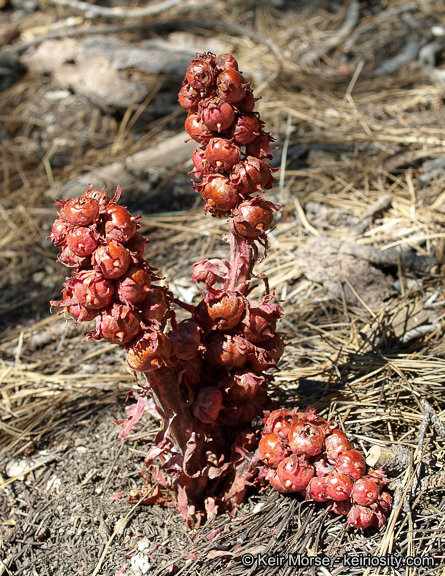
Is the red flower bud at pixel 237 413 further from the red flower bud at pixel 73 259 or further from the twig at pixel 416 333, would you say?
the twig at pixel 416 333

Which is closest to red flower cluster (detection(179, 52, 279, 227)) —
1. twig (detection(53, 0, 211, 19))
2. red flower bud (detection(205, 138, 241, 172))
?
red flower bud (detection(205, 138, 241, 172))

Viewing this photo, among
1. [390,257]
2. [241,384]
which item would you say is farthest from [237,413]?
[390,257]

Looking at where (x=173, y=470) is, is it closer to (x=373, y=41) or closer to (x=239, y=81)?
(x=239, y=81)

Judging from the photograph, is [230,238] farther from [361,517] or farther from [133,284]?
[361,517]

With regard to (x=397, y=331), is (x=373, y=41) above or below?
above

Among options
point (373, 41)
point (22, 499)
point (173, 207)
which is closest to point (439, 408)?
point (22, 499)

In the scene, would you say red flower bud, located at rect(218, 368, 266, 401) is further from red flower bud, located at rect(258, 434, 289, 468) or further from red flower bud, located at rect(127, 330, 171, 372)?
red flower bud, located at rect(127, 330, 171, 372)

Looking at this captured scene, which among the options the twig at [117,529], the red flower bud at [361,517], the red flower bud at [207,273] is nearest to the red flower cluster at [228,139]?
the red flower bud at [207,273]
